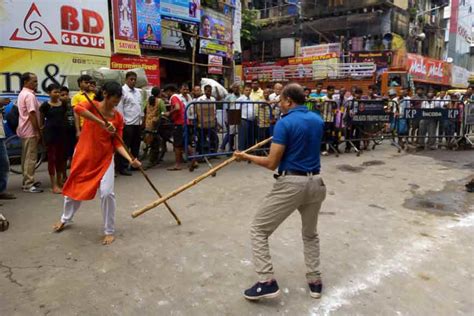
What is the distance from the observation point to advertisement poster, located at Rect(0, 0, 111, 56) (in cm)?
1023

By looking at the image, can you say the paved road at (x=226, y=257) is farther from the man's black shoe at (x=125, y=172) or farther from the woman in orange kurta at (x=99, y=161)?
the man's black shoe at (x=125, y=172)

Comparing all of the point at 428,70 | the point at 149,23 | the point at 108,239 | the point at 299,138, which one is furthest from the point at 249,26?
the point at 299,138

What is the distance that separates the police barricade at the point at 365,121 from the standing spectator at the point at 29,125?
6844 mm

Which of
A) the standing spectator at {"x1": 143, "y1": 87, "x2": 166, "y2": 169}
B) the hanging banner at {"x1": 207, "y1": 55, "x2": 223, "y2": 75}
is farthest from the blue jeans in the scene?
the hanging banner at {"x1": 207, "y1": 55, "x2": 223, "y2": 75}

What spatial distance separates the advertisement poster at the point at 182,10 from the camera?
14.0 meters

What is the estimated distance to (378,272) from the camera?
332cm

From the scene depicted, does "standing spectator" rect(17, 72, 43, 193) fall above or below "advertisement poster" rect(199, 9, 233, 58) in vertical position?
below

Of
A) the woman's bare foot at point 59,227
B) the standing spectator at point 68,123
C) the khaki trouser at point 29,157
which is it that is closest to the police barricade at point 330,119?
the standing spectator at point 68,123

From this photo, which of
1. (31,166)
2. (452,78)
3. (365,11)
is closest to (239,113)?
(31,166)

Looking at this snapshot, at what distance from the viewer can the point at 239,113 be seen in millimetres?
7758

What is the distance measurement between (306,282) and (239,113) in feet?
16.5

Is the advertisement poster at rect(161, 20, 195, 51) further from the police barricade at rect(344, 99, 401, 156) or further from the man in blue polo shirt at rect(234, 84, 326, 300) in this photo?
the man in blue polo shirt at rect(234, 84, 326, 300)

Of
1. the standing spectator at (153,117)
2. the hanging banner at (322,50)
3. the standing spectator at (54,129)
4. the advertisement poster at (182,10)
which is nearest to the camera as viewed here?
the standing spectator at (54,129)

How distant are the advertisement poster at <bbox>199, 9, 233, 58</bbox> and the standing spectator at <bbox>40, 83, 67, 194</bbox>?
10751 mm
